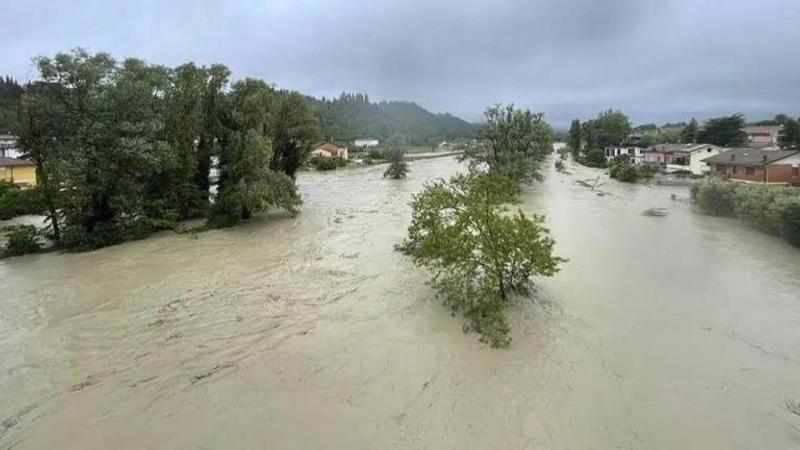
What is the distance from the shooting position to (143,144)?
1902cm

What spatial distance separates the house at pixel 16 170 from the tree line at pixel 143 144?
1889cm

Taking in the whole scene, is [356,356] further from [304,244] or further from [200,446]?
[304,244]

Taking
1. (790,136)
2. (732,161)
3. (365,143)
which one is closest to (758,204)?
(732,161)

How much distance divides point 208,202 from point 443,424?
20.5 metres

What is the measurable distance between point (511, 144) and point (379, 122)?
106344 millimetres

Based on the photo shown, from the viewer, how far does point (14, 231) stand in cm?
1902

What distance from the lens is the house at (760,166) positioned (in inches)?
1325

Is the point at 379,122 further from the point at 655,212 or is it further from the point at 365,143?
the point at 655,212

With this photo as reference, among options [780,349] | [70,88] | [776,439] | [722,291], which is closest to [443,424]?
[776,439]

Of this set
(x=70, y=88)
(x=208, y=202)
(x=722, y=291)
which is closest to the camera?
(x=722, y=291)

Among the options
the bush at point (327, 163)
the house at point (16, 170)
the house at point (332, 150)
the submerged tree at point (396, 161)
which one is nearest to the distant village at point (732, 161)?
the submerged tree at point (396, 161)

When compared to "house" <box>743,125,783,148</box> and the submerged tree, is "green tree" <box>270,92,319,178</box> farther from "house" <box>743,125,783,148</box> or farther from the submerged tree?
"house" <box>743,125,783,148</box>

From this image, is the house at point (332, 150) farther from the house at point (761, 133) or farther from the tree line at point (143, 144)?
the house at point (761, 133)

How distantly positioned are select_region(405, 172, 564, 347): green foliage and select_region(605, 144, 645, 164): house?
5129 centimetres
